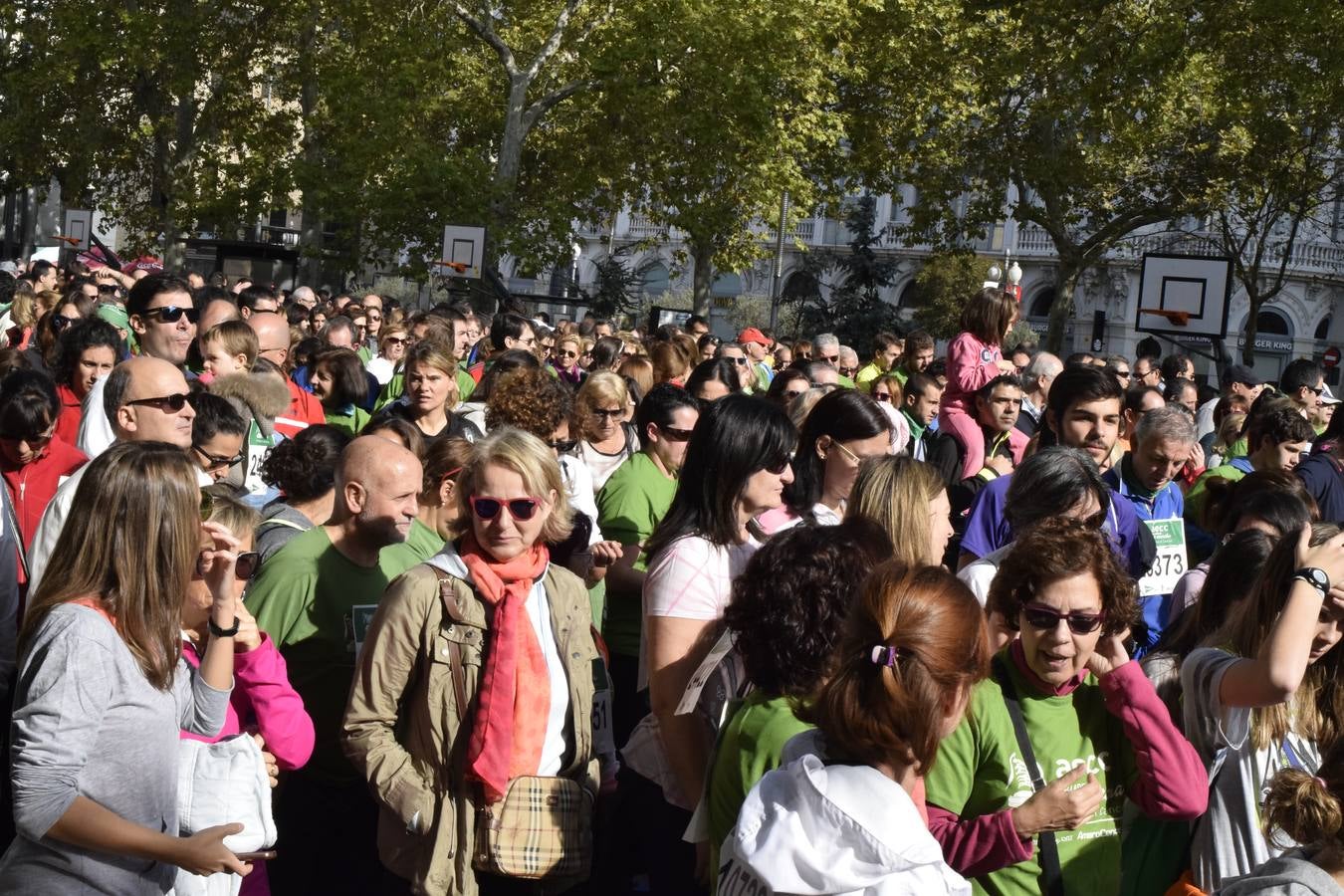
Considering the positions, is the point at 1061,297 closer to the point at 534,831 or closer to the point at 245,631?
the point at 534,831

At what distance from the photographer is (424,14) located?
32125 millimetres

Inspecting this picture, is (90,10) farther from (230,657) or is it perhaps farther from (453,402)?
(230,657)

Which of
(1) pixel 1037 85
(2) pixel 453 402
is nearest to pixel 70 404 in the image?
(2) pixel 453 402

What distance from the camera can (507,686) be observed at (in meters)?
3.94

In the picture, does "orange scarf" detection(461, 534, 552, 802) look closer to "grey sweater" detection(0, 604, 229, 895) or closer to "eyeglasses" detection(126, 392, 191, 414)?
"grey sweater" detection(0, 604, 229, 895)

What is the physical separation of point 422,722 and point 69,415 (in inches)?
138

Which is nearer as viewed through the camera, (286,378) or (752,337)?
(286,378)

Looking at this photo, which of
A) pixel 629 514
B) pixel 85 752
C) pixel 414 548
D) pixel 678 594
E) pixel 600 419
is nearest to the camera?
pixel 85 752

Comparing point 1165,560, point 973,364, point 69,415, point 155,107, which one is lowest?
point 1165,560

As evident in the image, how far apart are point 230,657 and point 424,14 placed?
1195 inches

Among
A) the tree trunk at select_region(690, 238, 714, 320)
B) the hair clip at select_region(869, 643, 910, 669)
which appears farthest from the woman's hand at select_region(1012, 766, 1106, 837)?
the tree trunk at select_region(690, 238, 714, 320)

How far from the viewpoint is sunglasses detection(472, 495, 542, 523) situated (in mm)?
4152

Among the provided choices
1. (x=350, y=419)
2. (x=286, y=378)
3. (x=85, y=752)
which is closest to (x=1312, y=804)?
(x=85, y=752)

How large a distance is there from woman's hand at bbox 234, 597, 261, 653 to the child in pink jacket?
489 centimetres
